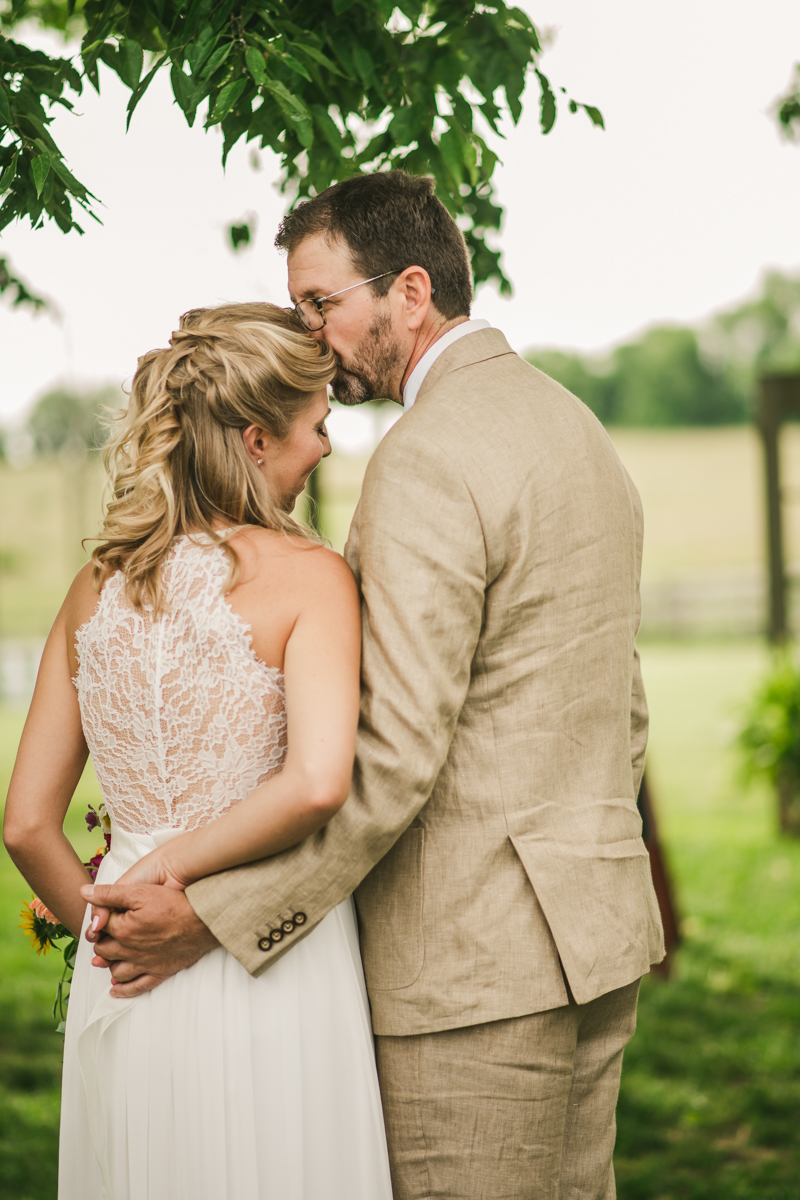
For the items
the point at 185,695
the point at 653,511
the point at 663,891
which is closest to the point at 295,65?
the point at 185,695

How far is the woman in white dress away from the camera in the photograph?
1677mm

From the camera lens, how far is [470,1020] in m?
1.71

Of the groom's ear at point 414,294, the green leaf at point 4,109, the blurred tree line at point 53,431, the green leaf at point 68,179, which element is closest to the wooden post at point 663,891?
the groom's ear at point 414,294

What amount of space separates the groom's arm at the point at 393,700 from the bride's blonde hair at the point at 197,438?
9.3 inches

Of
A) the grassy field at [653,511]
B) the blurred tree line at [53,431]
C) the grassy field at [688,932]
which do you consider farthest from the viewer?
the grassy field at [653,511]

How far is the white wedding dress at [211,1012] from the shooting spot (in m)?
1.69

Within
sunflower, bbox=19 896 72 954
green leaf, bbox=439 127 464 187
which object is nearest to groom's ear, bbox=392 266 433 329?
green leaf, bbox=439 127 464 187

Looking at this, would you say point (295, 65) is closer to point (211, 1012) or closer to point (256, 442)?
point (256, 442)

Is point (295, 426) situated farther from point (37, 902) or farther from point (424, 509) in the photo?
point (37, 902)

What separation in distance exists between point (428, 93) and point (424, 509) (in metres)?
1.19

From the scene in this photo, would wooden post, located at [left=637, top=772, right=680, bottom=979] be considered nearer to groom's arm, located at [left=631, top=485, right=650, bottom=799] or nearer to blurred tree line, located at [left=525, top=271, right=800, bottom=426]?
groom's arm, located at [left=631, top=485, right=650, bottom=799]

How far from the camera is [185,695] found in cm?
170

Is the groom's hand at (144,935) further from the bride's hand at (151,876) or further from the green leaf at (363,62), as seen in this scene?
the green leaf at (363,62)

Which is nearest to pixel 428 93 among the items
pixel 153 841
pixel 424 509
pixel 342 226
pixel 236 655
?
pixel 342 226
